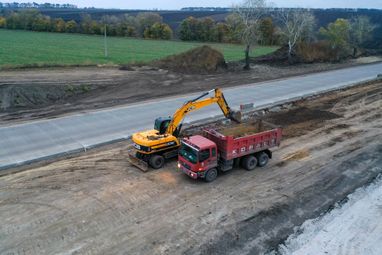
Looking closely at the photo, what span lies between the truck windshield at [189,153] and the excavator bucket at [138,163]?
184cm

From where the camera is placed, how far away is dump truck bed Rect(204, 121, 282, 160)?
1533 cm

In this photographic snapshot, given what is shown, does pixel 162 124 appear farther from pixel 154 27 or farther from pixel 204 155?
pixel 154 27

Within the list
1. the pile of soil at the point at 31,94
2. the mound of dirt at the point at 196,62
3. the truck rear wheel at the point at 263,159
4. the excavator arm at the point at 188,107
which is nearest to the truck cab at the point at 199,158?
the excavator arm at the point at 188,107

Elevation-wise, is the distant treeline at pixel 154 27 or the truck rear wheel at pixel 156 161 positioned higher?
the distant treeline at pixel 154 27

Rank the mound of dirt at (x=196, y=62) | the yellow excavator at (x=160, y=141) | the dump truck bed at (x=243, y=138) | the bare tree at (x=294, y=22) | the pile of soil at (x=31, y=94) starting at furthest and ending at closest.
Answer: the bare tree at (x=294, y=22), the mound of dirt at (x=196, y=62), the pile of soil at (x=31, y=94), the yellow excavator at (x=160, y=141), the dump truck bed at (x=243, y=138)

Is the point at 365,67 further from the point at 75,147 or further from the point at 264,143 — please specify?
the point at 75,147

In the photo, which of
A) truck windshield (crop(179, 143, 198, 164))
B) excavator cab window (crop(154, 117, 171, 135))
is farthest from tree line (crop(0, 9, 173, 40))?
truck windshield (crop(179, 143, 198, 164))

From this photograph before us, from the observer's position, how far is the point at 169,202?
13.8 m

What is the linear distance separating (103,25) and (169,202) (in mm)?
69630

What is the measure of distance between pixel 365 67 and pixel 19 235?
44.4 metres

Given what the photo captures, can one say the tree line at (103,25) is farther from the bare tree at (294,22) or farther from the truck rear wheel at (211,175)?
the truck rear wheel at (211,175)

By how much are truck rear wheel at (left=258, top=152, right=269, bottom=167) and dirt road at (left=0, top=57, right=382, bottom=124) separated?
13282mm

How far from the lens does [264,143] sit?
54.0 feet

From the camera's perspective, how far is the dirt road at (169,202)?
11.6 meters
